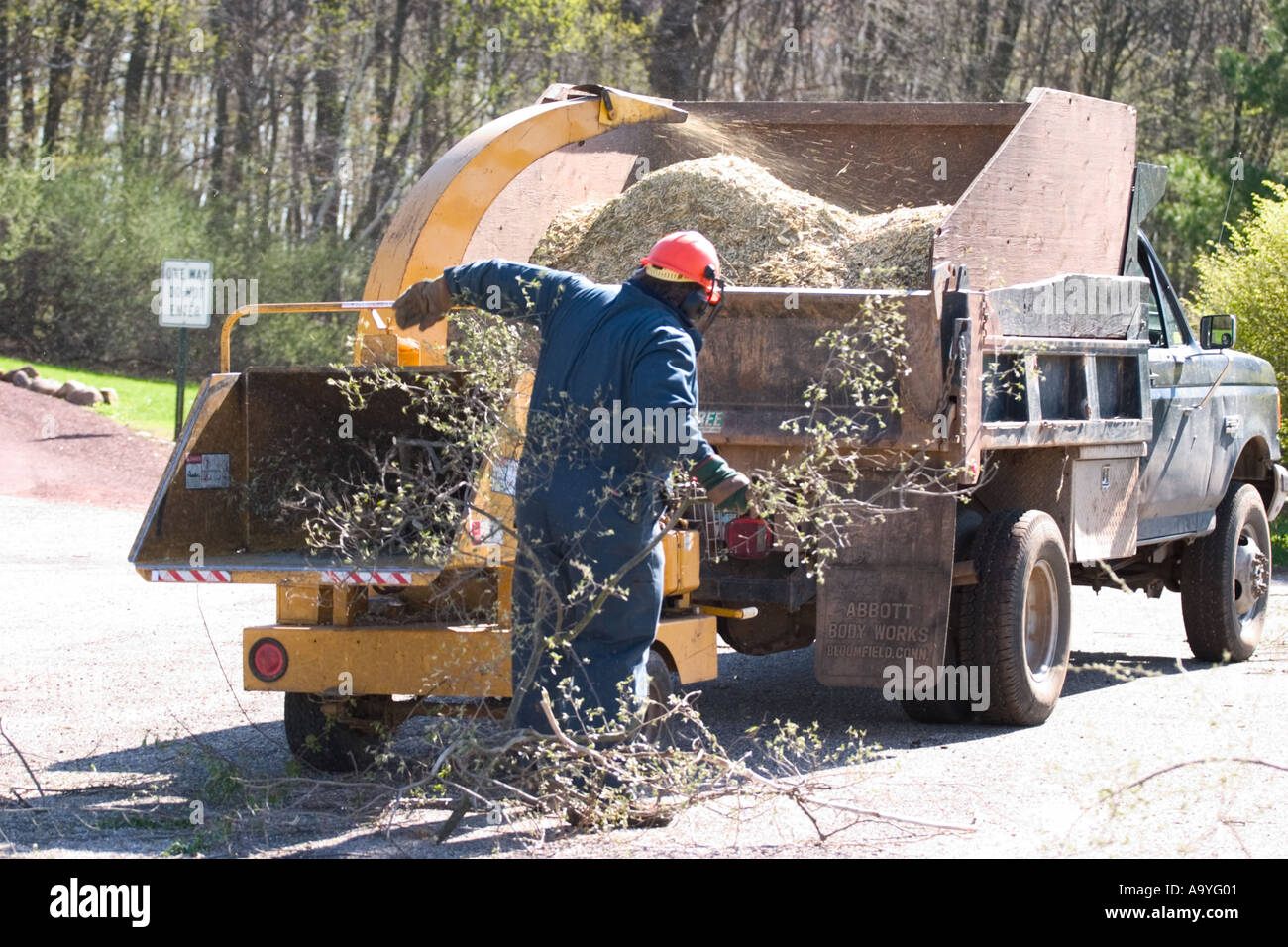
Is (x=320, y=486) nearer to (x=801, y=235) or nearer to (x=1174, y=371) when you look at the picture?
(x=801, y=235)

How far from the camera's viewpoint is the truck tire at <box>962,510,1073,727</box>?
672 centimetres

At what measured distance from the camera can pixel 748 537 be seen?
6523mm

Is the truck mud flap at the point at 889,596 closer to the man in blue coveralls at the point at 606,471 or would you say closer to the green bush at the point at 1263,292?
the man in blue coveralls at the point at 606,471

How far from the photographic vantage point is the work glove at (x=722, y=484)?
5.07 m

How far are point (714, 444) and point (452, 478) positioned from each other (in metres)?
1.24

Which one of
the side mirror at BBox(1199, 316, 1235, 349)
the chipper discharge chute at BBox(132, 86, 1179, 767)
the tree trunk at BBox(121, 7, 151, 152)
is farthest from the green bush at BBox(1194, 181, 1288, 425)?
the tree trunk at BBox(121, 7, 151, 152)

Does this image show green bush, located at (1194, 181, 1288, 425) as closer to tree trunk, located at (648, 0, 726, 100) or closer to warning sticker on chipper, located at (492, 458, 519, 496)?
warning sticker on chipper, located at (492, 458, 519, 496)

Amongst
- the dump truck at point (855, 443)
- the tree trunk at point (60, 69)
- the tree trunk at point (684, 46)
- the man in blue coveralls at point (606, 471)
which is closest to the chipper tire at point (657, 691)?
the dump truck at point (855, 443)

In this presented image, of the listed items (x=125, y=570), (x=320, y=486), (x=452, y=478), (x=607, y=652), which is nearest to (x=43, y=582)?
(x=125, y=570)

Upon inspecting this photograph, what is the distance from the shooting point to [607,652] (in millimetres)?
5352

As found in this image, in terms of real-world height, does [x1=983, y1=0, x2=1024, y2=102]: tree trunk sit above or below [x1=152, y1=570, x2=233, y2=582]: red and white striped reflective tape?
above

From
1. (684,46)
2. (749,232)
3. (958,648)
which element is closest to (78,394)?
(684,46)

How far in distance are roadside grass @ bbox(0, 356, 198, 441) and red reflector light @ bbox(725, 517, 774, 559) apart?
1510 centimetres

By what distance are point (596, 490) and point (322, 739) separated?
1.67 metres
